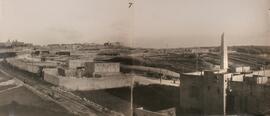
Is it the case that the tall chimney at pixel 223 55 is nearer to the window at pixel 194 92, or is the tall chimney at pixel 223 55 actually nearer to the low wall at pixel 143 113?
the window at pixel 194 92

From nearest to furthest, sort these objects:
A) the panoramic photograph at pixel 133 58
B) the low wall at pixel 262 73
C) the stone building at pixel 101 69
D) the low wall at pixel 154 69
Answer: the panoramic photograph at pixel 133 58 → the stone building at pixel 101 69 → the low wall at pixel 154 69 → the low wall at pixel 262 73

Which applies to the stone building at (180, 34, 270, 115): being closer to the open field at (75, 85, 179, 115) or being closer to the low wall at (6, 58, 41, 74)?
the open field at (75, 85, 179, 115)

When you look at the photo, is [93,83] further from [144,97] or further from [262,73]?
A: [262,73]

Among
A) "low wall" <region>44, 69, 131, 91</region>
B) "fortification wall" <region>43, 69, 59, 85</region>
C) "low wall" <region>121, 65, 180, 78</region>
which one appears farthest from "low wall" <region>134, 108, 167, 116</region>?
"fortification wall" <region>43, 69, 59, 85</region>

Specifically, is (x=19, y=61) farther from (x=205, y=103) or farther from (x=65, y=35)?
(x=205, y=103)

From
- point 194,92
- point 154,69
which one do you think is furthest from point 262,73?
point 154,69

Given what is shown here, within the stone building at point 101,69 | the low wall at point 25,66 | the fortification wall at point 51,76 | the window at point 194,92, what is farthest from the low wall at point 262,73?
the low wall at point 25,66
